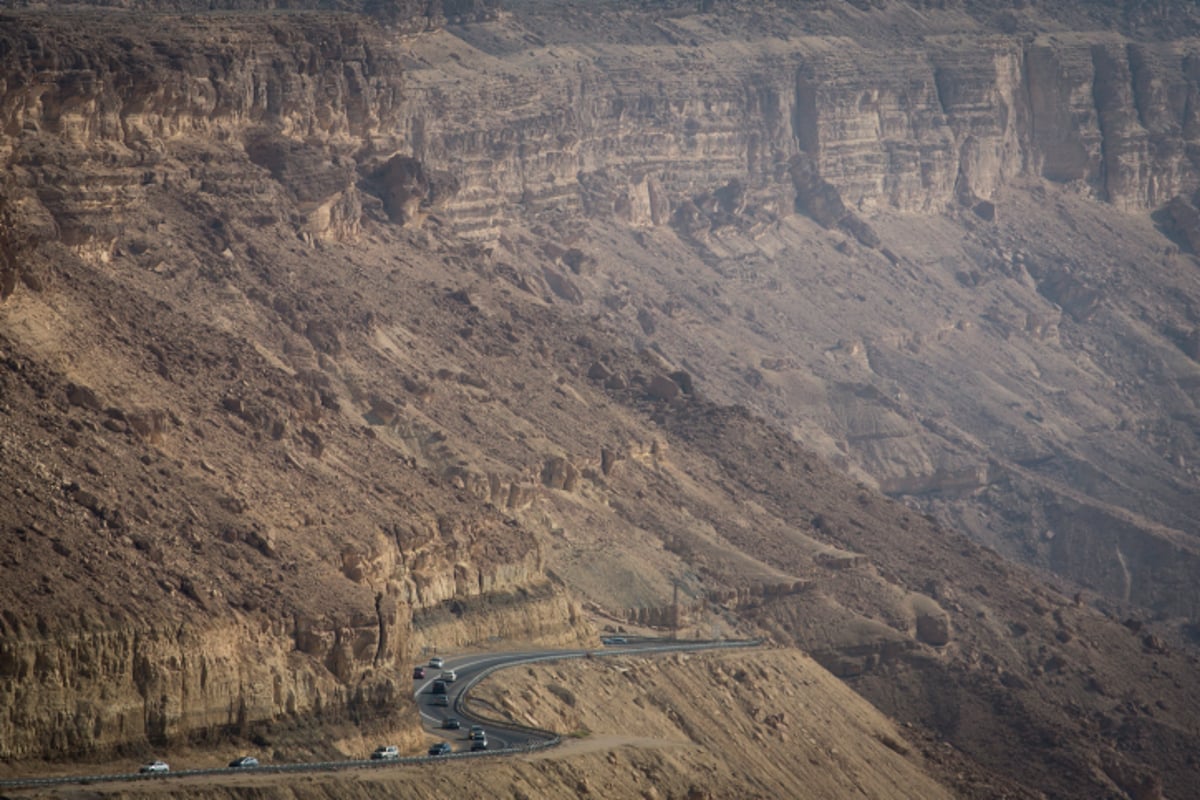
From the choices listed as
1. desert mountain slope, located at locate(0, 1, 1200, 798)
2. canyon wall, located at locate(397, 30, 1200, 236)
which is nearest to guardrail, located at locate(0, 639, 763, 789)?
desert mountain slope, located at locate(0, 1, 1200, 798)

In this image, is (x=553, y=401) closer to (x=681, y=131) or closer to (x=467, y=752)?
(x=467, y=752)

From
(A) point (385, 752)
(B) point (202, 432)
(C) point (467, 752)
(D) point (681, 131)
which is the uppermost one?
(B) point (202, 432)

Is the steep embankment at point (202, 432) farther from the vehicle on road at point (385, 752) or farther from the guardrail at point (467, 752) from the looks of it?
the guardrail at point (467, 752)

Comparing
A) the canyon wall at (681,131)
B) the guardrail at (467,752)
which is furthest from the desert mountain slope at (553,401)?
the guardrail at (467,752)

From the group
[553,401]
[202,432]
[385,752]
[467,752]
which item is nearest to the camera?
[385,752]

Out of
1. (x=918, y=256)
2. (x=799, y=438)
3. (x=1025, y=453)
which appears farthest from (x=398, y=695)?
(x=918, y=256)

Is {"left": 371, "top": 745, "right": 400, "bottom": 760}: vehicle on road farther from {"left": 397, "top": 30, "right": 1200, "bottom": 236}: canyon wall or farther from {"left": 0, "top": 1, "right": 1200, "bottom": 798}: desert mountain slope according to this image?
{"left": 397, "top": 30, "right": 1200, "bottom": 236}: canyon wall

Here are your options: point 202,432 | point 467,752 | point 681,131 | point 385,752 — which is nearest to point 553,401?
point 202,432
